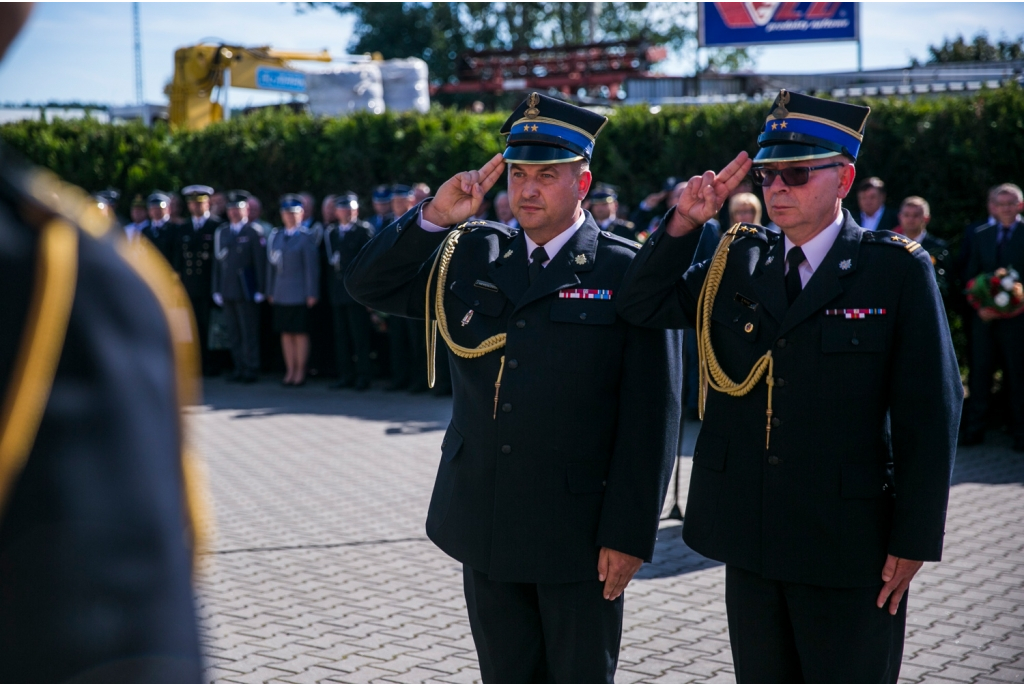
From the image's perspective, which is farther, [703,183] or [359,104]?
[359,104]

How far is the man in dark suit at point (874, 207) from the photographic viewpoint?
9875mm

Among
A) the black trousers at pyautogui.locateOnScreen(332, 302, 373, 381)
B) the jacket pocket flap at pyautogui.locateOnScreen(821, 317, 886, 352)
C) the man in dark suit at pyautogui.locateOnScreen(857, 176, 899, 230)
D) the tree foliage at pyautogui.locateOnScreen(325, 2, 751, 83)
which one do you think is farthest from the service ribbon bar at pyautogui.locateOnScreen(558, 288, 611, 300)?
the tree foliage at pyautogui.locateOnScreen(325, 2, 751, 83)

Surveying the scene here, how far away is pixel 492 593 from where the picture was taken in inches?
121

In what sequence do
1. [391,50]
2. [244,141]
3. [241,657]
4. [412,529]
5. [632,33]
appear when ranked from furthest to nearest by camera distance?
1. [632,33]
2. [391,50]
3. [244,141]
4. [412,529]
5. [241,657]

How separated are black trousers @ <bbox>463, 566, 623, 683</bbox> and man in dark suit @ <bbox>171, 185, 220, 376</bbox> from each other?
473 inches

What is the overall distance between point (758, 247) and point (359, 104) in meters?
16.2

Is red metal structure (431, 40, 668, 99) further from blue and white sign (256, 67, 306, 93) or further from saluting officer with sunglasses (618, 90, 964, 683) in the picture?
saluting officer with sunglasses (618, 90, 964, 683)

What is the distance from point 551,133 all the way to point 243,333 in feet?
37.2

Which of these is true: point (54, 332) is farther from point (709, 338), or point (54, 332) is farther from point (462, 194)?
point (709, 338)

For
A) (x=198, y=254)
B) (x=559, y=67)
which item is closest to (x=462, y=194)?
(x=198, y=254)

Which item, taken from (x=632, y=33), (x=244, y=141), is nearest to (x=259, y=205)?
(x=244, y=141)

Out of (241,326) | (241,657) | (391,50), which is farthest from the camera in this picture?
(391,50)

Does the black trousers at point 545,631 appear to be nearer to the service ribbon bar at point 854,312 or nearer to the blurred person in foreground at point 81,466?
the service ribbon bar at point 854,312

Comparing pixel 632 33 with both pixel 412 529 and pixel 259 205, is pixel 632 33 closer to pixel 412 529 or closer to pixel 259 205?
pixel 259 205
